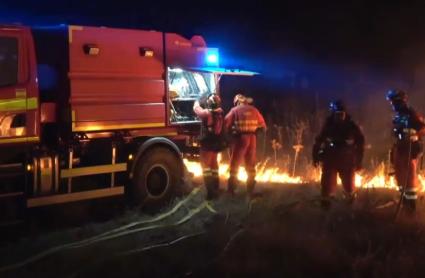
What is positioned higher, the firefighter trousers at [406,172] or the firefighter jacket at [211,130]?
the firefighter jacket at [211,130]

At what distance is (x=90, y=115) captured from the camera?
353 inches

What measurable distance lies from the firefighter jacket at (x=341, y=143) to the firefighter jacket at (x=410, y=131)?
0.53 metres

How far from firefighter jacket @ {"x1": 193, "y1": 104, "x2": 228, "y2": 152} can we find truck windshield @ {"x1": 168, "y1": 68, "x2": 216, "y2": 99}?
40.2 inches

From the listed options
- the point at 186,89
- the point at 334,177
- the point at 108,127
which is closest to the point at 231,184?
the point at 334,177

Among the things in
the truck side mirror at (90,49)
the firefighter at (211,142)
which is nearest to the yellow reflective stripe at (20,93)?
the truck side mirror at (90,49)

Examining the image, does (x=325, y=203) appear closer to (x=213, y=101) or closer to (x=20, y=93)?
(x=213, y=101)

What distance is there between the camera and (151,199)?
31.9ft

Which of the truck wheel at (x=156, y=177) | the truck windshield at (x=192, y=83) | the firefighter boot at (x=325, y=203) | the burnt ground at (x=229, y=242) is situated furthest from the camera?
the truck windshield at (x=192, y=83)

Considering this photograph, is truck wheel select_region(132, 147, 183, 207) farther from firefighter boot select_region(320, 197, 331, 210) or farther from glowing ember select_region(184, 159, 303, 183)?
firefighter boot select_region(320, 197, 331, 210)

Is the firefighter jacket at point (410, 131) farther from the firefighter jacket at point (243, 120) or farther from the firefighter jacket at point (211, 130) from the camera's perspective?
the firefighter jacket at point (211, 130)

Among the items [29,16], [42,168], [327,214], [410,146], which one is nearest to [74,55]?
[42,168]

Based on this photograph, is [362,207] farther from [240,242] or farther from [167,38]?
[167,38]

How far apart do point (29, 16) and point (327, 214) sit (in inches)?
698

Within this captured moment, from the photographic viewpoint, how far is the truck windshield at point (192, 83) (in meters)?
11.1
